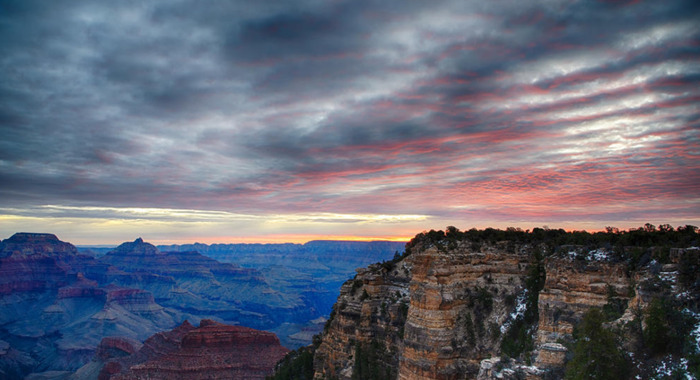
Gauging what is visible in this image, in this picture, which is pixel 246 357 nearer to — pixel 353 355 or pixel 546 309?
pixel 353 355

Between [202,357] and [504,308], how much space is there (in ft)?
289

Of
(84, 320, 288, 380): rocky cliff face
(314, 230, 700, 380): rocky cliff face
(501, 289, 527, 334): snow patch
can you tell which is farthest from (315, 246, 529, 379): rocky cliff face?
(84, 320, 288, 380): rocky cliff face

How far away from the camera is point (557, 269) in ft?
76.4

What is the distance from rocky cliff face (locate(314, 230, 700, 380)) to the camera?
18203mm

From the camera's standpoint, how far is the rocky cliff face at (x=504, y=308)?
18203mm

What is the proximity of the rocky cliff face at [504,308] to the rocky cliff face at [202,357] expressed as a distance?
204 feet

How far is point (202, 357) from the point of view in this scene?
95.6 meters

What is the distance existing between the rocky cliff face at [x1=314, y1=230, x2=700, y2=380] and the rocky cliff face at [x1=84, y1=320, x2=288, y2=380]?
62.3 meters

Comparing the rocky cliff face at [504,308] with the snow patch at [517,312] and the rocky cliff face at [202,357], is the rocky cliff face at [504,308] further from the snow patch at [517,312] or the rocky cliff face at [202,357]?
the rocky cliff face at [202,357]

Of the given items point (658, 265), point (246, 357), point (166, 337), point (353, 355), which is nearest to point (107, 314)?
point (166, 337)

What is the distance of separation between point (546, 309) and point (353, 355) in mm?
20977

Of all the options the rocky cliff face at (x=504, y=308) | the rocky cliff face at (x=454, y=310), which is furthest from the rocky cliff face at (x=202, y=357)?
the rocky cliff face at (x=454, y=310)

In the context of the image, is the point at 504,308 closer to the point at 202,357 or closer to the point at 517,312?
the point at 517,312

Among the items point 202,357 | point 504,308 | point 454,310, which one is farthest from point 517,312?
point 202,357
